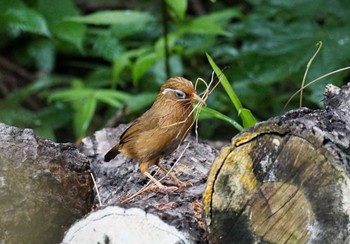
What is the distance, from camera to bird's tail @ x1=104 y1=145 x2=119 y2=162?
3678mm

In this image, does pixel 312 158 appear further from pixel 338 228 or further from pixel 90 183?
pixel 90 183

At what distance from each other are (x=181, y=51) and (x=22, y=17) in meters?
1.07

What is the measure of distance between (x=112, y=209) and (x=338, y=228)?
2.41 ft

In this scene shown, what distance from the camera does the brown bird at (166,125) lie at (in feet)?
11.1

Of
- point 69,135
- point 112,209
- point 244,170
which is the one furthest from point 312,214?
point 69,135

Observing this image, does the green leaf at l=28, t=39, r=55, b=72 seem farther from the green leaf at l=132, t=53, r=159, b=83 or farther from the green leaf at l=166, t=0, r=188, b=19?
the green leaf at l=166, t=0, r=188, b=19

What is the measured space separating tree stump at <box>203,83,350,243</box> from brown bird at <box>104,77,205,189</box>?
1.93 feet

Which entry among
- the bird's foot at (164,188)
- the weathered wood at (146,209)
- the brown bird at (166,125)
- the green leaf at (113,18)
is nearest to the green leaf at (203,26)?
the green leaf at (113,18)

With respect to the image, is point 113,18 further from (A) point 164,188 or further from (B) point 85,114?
(A) point 164,188

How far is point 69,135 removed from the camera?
7172mm

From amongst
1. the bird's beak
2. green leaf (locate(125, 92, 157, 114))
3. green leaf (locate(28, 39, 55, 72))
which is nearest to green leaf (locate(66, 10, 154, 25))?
green leaf (locate(125, 92, 157, 114))

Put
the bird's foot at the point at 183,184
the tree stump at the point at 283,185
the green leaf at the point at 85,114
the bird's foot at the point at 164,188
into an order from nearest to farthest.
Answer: the tree stump at the point at 283,185
the bird's foot at the point at 164,188
the bird's foot at the point at 183,184
the green leaf at the point at 85,114

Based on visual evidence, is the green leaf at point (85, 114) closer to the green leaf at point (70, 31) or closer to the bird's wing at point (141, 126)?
the green leaf at point (70, 31)

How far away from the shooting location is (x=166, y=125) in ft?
11.1
